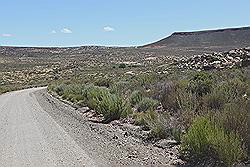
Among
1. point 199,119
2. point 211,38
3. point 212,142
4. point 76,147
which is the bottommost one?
point 211,38

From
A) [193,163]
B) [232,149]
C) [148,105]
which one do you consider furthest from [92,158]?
[148,105]

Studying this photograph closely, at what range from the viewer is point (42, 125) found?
1781 cm

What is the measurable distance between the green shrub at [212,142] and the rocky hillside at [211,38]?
98982 mm

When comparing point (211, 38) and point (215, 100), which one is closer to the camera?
point (215, 100)

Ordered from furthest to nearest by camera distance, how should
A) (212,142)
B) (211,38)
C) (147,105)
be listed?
(211,38), (147,105), (212,142)

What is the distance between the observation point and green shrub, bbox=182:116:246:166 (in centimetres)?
904

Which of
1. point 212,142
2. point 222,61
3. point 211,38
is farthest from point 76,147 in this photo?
point 211,38

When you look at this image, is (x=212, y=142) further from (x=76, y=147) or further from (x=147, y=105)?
(x=147, y=105)

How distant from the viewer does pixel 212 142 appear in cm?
946

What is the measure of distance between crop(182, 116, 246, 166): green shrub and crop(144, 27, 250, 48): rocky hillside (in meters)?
99.0

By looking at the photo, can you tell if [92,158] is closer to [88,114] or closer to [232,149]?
[232,149]

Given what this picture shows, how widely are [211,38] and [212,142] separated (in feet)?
387

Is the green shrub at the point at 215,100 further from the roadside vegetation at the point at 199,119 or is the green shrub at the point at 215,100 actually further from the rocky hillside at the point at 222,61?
the rocky hillside at the point at 222,61

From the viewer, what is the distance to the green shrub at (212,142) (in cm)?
904
